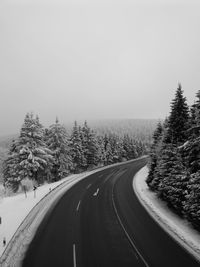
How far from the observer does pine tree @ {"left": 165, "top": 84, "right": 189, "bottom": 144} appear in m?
24.2

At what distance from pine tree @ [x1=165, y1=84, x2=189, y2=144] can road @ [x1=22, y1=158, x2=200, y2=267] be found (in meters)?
8.11

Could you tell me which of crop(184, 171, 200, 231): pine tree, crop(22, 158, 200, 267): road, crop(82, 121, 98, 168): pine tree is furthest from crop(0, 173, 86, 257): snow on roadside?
crop(82, 121, 98, 168): pine tree

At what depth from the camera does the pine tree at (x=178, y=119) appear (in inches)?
954

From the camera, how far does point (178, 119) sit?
81.2 feet

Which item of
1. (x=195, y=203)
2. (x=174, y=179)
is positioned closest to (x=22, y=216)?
(x=174, y=179)

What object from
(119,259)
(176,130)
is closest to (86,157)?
(176,130)

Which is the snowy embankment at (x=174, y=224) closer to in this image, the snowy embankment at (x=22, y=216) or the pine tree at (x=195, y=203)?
the pine tree at (x=195, y=203)

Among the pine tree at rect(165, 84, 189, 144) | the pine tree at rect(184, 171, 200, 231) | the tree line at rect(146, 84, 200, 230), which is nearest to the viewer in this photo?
the pine tree at rect(184, 171, 200, 231)

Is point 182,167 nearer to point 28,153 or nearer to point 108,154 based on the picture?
point 28,153

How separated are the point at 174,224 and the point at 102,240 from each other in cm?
581

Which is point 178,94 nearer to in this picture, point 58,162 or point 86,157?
point 58,162

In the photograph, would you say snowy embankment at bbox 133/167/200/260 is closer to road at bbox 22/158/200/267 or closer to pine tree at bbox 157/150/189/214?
road at bbox 22/158/200/267

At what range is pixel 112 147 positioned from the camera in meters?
73.8

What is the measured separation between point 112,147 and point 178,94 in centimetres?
4942
